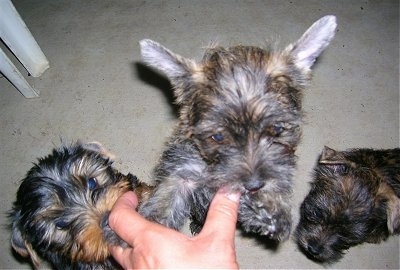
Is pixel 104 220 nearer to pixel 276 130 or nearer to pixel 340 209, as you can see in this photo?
pixel 276 130

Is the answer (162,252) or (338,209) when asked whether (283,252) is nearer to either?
(338,209)

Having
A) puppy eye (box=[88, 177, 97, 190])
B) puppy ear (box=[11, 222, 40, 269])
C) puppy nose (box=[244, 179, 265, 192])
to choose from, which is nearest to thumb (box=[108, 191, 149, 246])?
puppy eye (box=[88, 177, 97, 190])

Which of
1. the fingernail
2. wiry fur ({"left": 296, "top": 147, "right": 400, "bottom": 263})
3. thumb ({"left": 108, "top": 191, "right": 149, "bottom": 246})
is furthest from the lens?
wiry fur ({"left": 296, "top": 147, "right": 400, "bottom": 263})

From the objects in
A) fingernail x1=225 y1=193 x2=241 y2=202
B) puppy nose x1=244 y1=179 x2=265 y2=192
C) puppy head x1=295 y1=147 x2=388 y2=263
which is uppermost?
puppy nose x1=244 y1=179 x2=265 y2=192

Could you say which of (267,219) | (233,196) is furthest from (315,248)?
(233,196)

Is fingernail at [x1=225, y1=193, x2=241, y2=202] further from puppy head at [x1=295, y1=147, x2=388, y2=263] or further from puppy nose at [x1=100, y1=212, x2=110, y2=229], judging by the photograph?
puppy head at [x1=295, y1=147, x2=388, y2=263]

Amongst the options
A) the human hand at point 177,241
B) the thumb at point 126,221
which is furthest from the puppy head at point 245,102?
the thumb at point 126,221

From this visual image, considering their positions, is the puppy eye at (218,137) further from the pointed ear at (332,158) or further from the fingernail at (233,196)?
the pointed ear at (332,158)
